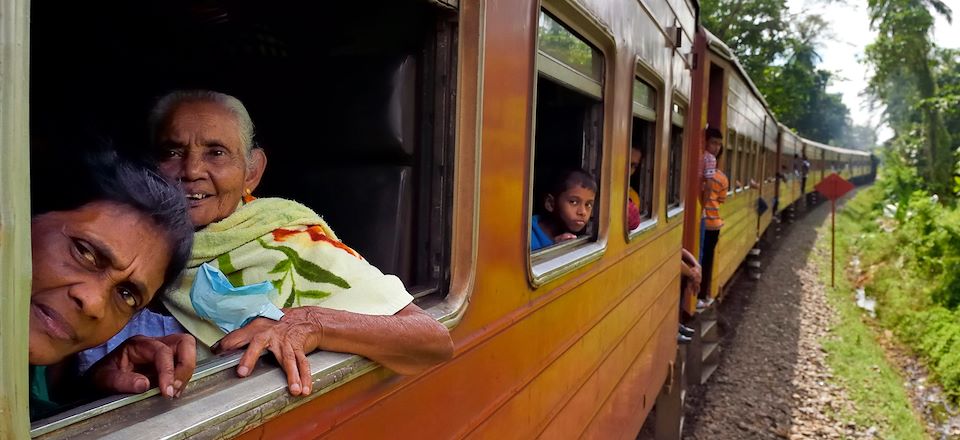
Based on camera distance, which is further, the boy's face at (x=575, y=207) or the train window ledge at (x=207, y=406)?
the boy's face at (x=575, y=207)

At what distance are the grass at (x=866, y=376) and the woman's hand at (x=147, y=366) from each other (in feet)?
21.4

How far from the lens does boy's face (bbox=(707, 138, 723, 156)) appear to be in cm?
647

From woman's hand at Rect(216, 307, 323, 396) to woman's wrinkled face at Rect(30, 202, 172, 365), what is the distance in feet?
0.56

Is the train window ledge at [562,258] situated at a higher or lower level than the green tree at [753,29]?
lower

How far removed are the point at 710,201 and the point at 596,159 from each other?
387cm

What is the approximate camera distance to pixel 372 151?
72.5 inches

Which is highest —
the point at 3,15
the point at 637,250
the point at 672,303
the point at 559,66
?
the point at 559,66

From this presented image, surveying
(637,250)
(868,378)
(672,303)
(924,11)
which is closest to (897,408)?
(868,378)

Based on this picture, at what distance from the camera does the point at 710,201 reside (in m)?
6.58

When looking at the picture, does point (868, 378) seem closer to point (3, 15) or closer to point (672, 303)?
point (672, 303)

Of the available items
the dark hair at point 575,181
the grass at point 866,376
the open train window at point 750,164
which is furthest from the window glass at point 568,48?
the open train window at point 750,164

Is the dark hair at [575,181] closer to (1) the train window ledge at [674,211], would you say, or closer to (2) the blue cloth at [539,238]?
(2) the blue cloth at [539,238]

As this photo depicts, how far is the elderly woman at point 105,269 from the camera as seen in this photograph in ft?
3.29

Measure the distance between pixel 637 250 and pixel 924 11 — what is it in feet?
79.3
